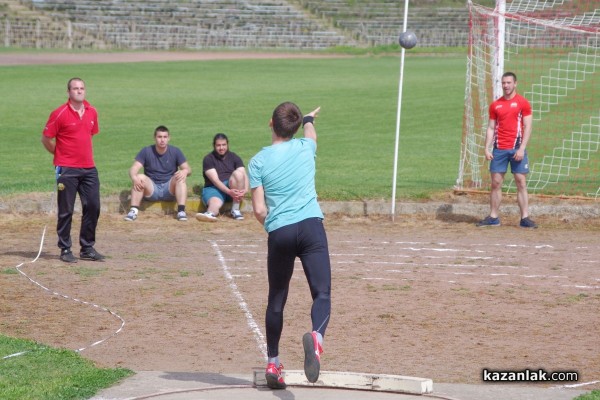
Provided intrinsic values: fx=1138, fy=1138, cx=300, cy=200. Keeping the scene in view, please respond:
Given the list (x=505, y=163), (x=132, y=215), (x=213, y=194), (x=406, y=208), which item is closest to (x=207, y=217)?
(x=213, y=194)

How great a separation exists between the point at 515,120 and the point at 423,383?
26.7 ft

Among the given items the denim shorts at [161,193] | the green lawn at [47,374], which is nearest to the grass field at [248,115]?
the denim shorts at [161,193]

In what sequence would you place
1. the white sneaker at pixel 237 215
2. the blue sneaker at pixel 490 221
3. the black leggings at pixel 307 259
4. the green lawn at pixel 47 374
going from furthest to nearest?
the white sneaker at pixel 237 215, the blue sneaker at pixel 490 221, the black leggings at pixel 307 259, the green lawn at pixel 47 374

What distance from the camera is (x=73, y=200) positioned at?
12.4 m

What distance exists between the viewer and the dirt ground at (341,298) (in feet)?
28.3

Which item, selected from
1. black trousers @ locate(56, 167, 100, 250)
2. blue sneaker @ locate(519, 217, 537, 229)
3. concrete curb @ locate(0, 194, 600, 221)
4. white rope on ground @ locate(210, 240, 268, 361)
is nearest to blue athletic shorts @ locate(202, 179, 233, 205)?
concrete curb @ locate(0, 194, 600, 221)

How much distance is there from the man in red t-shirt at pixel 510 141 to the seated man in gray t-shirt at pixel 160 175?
4128 millimetres

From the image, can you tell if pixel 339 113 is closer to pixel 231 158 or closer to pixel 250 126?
pixel 250 126

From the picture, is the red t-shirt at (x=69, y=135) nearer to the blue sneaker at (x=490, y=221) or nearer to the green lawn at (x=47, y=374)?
the green lawn at (x=47, y=374)

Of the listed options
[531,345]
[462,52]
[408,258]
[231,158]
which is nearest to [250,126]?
[231,158]

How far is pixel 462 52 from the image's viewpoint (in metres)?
58.4

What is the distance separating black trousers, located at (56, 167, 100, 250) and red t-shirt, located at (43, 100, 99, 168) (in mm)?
98

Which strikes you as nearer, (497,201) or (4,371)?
(4,371)

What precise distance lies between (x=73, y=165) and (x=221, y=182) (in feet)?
11.5
